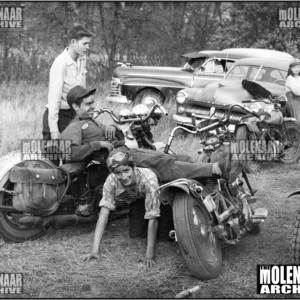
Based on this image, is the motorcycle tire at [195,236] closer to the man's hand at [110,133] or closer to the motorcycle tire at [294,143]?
the man's hand at [110,133]

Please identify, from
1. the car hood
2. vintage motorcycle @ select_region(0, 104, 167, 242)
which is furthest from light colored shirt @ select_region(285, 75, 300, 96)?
vintage motorcycle @ select_region(0, 104, 167, 242)

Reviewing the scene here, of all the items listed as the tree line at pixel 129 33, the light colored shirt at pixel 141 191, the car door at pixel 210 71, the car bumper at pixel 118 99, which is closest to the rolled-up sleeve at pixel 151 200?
the light colored shirt at pixel 141 191

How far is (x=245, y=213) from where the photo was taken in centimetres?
492

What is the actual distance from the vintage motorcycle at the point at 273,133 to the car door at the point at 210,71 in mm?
4477

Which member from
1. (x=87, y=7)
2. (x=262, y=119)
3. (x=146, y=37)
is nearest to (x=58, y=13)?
(x=87, y=7)

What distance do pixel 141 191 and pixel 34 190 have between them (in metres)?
0.88

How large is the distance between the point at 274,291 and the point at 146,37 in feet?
51.3

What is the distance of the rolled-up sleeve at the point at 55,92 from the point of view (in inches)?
230

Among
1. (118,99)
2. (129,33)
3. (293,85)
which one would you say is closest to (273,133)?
(293,85)

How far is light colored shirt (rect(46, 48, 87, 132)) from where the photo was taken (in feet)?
19.1

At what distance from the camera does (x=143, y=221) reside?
5199 mm

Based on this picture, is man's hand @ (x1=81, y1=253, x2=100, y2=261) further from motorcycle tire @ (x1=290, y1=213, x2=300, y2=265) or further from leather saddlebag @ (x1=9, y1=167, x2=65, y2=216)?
motorcycle tire @ (x1=290, y1=213, x2=300, y2=265)

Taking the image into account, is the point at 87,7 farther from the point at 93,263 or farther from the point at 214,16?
the point at 93,263

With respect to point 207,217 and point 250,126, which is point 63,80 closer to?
point 207,217
